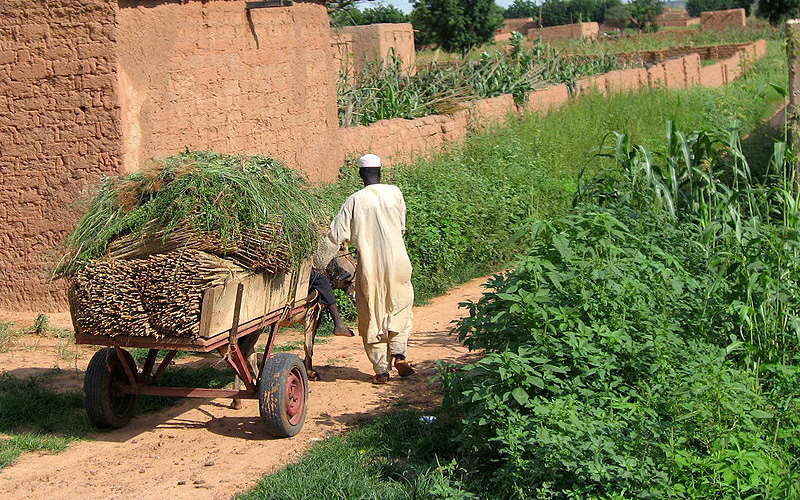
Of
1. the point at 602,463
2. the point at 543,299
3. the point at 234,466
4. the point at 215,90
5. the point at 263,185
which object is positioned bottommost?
the point at 234,466

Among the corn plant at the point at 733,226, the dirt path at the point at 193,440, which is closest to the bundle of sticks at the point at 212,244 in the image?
the dirt path at the point at 193,440

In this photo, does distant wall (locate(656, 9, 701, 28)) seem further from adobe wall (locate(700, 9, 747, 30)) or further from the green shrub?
the green shrub

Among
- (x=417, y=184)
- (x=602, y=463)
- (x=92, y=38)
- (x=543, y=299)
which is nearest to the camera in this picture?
(x=602, y=463)

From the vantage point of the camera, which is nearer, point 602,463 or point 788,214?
point 602,463

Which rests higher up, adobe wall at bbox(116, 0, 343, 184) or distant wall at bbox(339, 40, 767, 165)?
adobe wall at bbox(116, 0, 343, 184)

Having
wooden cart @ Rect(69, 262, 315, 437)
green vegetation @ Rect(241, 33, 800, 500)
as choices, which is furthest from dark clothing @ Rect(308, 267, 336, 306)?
green vegetation @ Rect(241, 33, 800, 500)

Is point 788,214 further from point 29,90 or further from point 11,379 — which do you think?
point 29,90

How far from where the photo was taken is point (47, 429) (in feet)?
18.6

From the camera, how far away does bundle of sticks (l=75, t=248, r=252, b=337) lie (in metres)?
4.85

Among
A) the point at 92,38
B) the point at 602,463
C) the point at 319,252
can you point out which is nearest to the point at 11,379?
the point at 319,252

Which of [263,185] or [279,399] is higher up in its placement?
[263,185]

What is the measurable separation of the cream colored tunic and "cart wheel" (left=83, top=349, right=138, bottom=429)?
1.64 m

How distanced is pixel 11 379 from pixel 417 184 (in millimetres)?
4840

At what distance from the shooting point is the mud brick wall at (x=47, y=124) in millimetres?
7559
